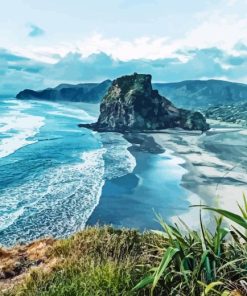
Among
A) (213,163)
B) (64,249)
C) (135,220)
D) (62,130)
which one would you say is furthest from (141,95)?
(64,249)

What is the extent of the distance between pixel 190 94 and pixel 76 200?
148 m

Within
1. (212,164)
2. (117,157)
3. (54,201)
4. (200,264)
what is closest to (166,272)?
(200,264)

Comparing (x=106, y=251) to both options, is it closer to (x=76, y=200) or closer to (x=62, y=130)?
(x=76, y=200)

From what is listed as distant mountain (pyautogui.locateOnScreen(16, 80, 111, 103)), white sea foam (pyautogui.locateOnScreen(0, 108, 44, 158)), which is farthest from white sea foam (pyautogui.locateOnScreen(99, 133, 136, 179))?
Result: distant mountain (pyautogui.locateOnScreen(16, 80, 111, 103))

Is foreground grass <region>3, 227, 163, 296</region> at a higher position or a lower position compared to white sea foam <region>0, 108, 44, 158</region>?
higher

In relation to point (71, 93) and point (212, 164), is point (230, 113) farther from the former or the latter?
point (212, 164)

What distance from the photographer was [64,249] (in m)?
8.30

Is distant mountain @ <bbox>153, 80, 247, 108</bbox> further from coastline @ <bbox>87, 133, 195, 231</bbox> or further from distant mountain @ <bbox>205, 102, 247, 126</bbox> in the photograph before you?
coastline @ <bbox>87, 133, 195, 231</bbox>

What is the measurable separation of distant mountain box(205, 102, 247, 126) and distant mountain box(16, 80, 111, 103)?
148 feet

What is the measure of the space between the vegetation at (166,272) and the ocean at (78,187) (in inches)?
680

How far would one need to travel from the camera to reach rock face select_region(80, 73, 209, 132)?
3856 inches

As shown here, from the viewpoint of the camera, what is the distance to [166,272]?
21.8 ft

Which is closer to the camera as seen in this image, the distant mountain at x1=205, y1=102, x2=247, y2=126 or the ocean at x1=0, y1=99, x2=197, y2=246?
the ocean at x1=0, y1=99, x2=197, y2=246

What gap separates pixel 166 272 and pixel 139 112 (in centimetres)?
9589
